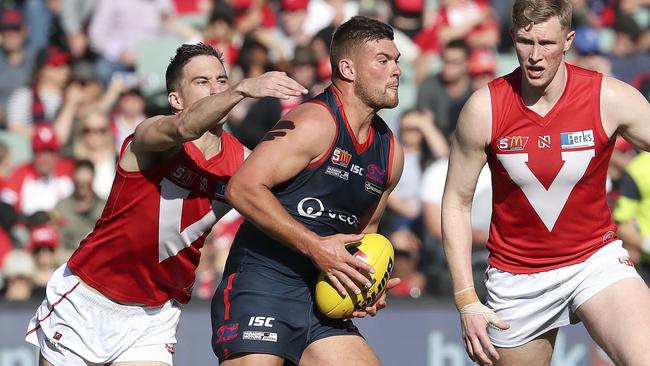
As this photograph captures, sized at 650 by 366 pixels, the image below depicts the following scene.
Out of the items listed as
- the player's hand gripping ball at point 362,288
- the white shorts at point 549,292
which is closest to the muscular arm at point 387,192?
the player's hand gripping ball at point 362,288

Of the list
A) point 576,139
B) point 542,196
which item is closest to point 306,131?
point 542,196

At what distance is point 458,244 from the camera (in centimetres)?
651

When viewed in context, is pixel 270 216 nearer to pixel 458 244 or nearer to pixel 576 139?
pixel 458 244

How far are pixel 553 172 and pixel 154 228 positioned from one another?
7.30 ft

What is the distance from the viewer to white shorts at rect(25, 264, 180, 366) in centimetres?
659

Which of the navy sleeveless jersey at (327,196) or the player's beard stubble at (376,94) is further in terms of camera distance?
the player's beard stubble at (376,94)

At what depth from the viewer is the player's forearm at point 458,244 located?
6465 millimetres

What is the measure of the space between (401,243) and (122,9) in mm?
4377

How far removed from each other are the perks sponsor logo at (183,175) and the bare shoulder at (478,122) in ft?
5.05

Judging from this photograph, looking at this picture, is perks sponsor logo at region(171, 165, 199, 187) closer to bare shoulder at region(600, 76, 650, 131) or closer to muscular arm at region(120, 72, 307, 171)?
muscular arm at region(120, 72, 307, 171)

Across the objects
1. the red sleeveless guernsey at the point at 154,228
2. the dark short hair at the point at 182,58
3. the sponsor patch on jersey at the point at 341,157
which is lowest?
the red sleeveless guernsey at the point at 154,228

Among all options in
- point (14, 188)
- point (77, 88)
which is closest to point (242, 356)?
point (14, 188)

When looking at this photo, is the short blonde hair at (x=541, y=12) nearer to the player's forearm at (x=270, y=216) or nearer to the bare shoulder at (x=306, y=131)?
the bare shoulder at (x=306, y=131)

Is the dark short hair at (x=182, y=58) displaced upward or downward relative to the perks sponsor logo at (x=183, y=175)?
upward
